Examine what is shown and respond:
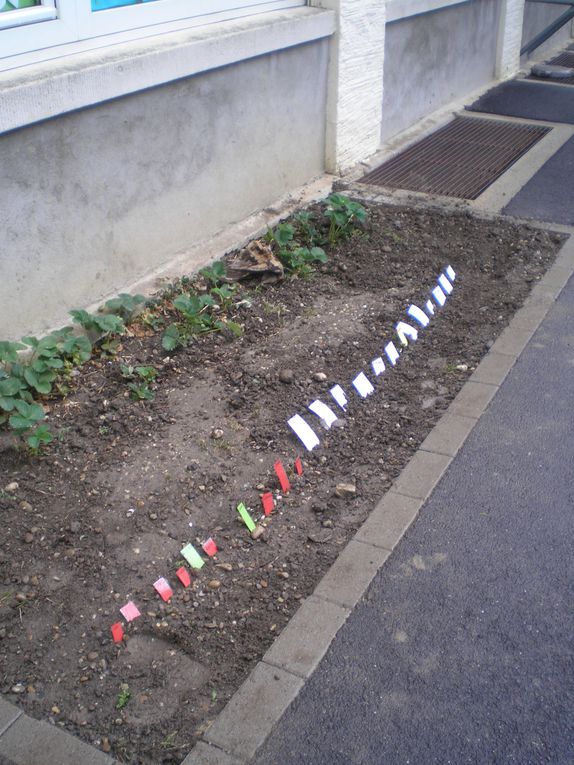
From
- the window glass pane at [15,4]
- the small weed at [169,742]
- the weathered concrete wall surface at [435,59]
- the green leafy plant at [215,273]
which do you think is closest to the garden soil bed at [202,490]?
the small weed at [169,742]

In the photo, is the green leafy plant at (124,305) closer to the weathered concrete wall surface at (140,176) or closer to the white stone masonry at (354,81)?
the weathered concrete wall surface at (140,176)

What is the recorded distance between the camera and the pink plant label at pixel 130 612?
3.17 metres

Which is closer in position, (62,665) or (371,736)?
(371,736)

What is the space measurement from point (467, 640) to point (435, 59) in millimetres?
7368

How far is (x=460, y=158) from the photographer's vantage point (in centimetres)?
803

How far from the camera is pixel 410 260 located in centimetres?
584

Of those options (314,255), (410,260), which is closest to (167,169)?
(314,255)

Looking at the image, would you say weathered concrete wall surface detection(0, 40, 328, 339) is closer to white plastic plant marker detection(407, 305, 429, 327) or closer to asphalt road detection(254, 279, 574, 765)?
white plastic plant marker detection(407, 305, 429, 327)

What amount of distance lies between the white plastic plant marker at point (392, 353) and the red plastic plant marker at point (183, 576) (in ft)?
6.29

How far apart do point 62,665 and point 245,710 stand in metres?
0.68

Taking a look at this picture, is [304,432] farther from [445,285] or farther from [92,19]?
[92,19]

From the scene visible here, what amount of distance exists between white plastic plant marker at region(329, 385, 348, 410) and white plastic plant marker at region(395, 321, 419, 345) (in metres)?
0.69

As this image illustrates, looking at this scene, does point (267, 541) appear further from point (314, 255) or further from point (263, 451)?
point (314, 255)

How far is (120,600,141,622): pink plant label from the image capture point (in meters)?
3.17
